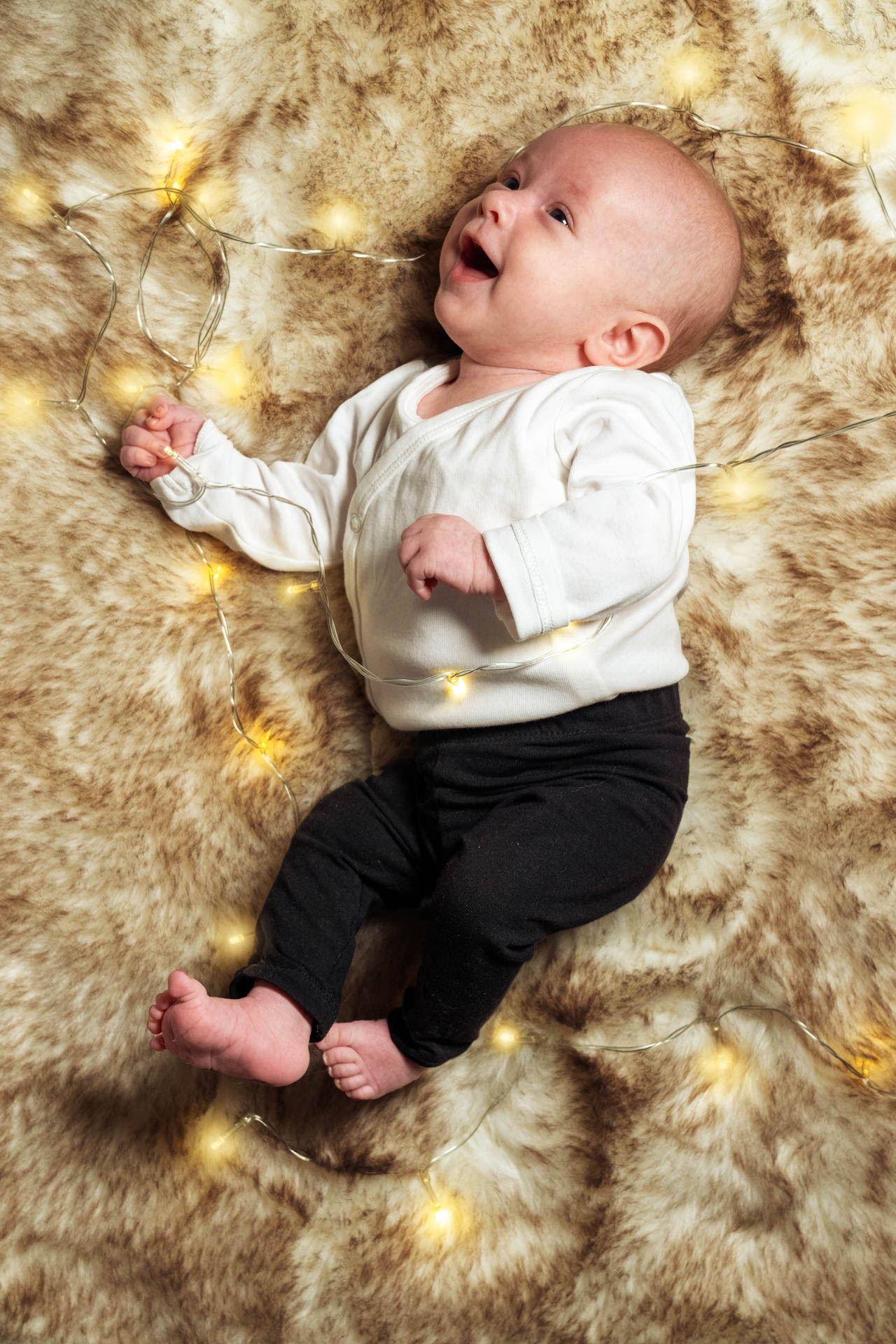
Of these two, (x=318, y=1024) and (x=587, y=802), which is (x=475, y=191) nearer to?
(x=587, y=802)

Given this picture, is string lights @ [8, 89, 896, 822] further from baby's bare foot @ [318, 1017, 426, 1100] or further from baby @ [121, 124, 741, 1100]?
baby's bare foot @ [318, 1017, 426, 1100]

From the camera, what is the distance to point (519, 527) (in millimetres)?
1133

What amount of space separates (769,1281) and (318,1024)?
26.1 inches

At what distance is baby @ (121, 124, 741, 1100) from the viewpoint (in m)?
1.16

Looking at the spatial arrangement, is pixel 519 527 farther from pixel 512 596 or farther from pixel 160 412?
pixel 160 412

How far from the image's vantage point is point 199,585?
53.9 inches

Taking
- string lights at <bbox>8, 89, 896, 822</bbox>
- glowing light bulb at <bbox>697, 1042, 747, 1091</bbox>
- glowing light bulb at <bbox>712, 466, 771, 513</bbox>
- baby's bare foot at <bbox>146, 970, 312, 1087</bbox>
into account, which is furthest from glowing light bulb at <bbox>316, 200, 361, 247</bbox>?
glowing light bulb at <bbox>697, 1042, 747, 1091</bbox>

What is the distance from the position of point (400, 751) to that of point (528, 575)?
400 millimetres

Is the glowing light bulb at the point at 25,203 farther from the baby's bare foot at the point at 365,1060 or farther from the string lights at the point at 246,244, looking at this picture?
the baby's bare foot at the point at 365,1060

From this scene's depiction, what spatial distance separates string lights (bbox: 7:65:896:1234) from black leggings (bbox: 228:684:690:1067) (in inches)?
4.3

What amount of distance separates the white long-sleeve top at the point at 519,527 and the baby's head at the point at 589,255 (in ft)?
0.20

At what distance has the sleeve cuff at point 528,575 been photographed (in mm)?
1121

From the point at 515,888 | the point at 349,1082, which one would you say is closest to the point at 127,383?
the point at 515,888

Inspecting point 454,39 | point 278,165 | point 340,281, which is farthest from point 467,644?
point 454,39
